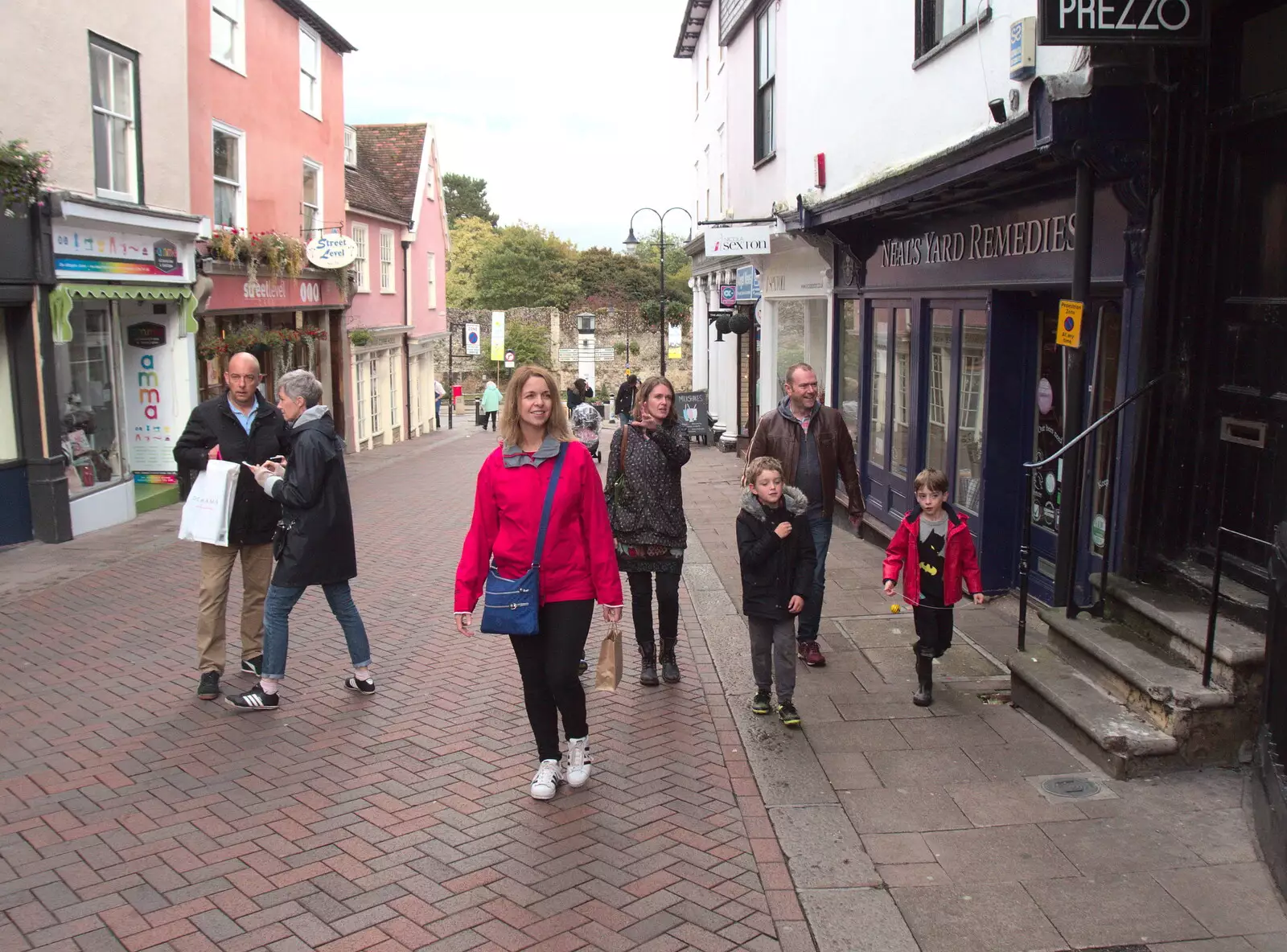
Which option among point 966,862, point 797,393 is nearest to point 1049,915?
point 966,862

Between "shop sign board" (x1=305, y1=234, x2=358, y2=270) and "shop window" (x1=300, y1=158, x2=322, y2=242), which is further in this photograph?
"shop window" (x1=300, y1=158, x2=322, y2=242)

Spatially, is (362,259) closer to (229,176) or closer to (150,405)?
(229,176)

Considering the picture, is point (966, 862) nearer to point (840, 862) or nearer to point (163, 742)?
point (840, 862)

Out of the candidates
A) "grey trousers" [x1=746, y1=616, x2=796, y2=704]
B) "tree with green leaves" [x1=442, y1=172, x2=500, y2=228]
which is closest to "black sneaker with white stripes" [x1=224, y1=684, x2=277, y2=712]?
"grey trousers" [x1=746, y1=616, x2=796, y2=704]

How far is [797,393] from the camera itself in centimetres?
705

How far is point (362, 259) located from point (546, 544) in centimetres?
2445

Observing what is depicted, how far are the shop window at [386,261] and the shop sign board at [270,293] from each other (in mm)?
6102

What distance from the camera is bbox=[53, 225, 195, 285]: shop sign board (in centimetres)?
1230

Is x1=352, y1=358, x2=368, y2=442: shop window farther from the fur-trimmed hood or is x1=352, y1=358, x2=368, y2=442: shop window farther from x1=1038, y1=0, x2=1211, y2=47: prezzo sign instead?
x1=1038, y1=0, x2=1211, y2=47: prezzo sign

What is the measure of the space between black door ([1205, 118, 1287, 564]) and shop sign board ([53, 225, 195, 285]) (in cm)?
1117

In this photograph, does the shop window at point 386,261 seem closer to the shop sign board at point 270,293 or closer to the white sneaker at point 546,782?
Result: the shop sign board at point 270,293

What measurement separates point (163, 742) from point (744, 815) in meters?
3.04

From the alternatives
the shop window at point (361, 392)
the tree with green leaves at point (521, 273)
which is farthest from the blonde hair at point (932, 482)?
the tree with green leaves at point (521, 273)

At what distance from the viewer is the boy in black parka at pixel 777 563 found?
19.4 ft
